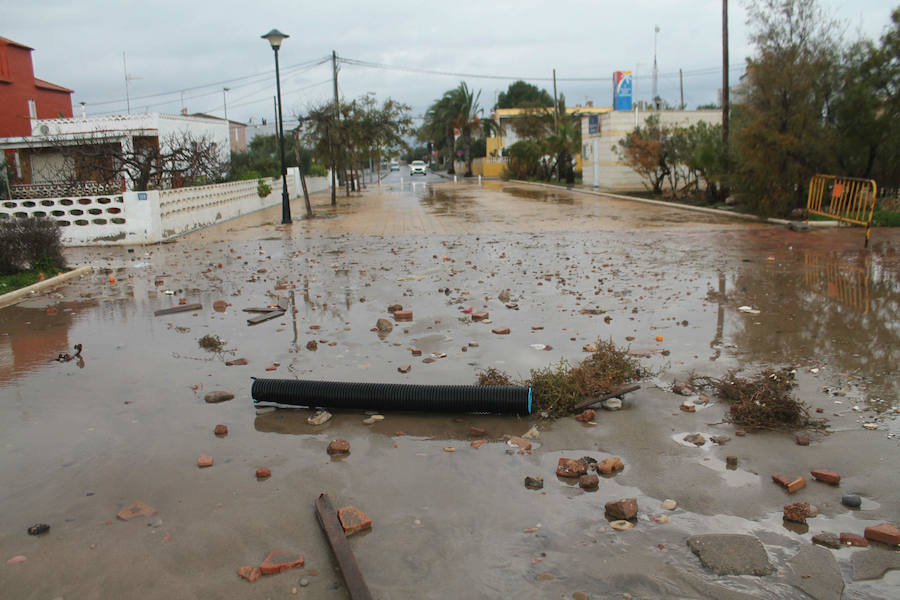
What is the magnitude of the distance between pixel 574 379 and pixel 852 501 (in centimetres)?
216

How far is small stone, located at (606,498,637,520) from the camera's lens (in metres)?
3.72

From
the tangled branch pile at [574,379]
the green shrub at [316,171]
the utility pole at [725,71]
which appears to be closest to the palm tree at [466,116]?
the green shrub at [316,171]

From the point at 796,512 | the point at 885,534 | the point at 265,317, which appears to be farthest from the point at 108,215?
the point at 885,534

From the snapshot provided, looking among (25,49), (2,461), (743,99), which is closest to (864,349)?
(2,461)

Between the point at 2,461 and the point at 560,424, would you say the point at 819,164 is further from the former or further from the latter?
the point at 2,461

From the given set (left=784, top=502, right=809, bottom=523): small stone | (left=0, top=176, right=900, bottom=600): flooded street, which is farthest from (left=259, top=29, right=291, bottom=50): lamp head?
(left=784, top=502, right=809, bottom=523): small stone

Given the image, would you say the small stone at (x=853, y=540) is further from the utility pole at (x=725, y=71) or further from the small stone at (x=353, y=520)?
the utility pole at (x=725, y=71)

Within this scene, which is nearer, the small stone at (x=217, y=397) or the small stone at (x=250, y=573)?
the small stone at (x=250, y=573)

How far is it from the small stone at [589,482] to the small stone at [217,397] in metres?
3.06

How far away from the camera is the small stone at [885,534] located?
3.42 meters

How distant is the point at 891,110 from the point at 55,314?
19.2 meters

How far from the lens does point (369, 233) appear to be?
1912cm

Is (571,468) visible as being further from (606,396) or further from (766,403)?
(766,403)

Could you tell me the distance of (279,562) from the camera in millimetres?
3395
